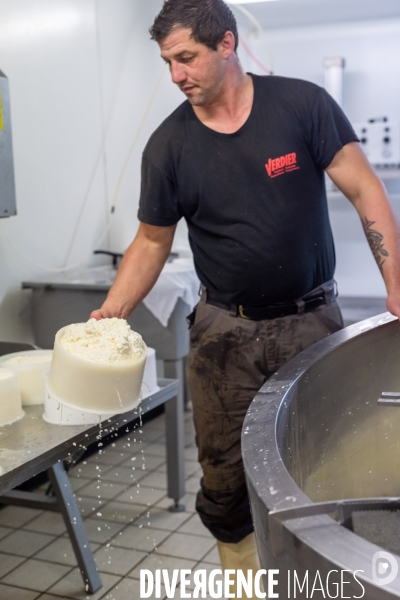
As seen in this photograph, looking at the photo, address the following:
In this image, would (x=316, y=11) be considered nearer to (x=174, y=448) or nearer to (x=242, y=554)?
(x=174, y=448)

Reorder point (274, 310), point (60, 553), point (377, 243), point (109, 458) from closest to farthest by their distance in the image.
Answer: point (377, 243), point (274, 310), point (60, 553), point (109, 458)

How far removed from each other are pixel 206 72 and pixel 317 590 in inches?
55.1

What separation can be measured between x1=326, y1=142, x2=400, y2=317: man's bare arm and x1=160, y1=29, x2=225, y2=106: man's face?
1.25ft

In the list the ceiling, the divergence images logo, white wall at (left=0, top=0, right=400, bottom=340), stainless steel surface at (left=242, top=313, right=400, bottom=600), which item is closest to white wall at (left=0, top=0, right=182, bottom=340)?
white wall at (left=0, top=0, right=400, bottom=340)

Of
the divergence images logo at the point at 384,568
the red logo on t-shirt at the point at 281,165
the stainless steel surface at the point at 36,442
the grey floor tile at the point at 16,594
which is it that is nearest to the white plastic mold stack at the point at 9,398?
the stainless steel surface at the point at 36,442

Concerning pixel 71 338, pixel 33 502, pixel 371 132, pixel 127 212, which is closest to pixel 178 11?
pixel 71 338

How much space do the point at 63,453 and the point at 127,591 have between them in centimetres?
85

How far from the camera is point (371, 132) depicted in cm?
421

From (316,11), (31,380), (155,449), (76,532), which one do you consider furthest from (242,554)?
(316,11)

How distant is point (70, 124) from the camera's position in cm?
332

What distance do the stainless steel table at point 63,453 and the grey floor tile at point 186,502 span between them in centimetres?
4

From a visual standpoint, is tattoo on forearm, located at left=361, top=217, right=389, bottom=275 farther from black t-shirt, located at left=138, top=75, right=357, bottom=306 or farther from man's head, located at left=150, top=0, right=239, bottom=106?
man's head, located at left=150, top=0, right=239, bottom=106

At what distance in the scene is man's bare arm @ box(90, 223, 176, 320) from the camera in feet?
6.24

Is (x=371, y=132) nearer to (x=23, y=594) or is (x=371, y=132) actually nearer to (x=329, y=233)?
(x=329, y=233)
